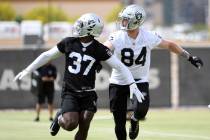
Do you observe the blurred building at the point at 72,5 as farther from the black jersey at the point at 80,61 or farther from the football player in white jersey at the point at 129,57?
the black jersey at the point at 80,61

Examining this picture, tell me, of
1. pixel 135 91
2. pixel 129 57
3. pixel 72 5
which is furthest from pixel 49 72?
pixel 72 5

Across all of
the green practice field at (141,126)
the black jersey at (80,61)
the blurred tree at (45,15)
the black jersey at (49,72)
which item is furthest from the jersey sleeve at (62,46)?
the blurred tree at (45,15)

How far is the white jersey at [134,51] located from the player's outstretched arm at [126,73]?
3.20ft

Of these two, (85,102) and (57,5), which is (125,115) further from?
(57,5)

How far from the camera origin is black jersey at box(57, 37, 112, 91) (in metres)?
12.5

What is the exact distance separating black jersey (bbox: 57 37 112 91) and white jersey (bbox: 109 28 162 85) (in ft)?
4.26

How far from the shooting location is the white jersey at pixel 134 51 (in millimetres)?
13930

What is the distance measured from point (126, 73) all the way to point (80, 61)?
2.38ft

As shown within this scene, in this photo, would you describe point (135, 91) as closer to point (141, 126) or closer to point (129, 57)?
point (129, 57)

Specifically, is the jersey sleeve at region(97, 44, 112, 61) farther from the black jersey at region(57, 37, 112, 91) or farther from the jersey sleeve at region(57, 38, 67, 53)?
the jersey sleeve at region(57, 38, 67, 53)

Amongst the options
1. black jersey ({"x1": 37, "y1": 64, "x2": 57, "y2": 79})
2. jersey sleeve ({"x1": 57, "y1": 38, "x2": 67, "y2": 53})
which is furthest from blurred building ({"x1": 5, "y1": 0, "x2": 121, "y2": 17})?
jersey sleeve ({"x1": 57, "y1": 38, "x2": 67, "y2": 53})

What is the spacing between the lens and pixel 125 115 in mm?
14062

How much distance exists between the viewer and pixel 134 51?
1394 cm

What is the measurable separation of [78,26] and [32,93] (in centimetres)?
1242
